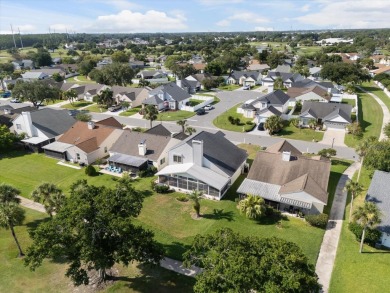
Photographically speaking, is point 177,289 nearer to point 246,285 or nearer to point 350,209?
point 246,285

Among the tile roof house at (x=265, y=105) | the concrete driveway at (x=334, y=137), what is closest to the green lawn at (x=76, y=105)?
the tile roof house at (x=265, y=105)

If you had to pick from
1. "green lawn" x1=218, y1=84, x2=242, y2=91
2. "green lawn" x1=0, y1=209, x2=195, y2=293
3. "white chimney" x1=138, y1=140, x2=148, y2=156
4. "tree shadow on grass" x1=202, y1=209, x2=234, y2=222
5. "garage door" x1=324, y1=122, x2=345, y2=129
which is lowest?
"green lawn" x1=0, y1=209, x2=195, y2=293

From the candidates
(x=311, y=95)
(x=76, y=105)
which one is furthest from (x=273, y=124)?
(x=76, y=105)

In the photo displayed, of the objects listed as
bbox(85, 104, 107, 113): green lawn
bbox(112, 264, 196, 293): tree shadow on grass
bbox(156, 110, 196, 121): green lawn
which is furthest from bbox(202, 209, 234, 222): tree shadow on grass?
bbox(85, 104, 107, 113): green lawn

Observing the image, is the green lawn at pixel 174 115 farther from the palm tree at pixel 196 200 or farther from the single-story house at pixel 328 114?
the palm tree at pixel 196 200

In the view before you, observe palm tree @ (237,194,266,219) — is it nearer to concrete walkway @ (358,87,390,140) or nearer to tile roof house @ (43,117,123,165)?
tile roof house @ (43,117,123,165)

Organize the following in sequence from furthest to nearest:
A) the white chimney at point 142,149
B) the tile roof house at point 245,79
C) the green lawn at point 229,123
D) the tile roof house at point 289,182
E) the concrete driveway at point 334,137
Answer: the tile roof house at point 245,79
the green lawn at point 229,123
the concrete driveway at point 334,137
the white chimney at point 142,149
the tile roof house at point 289,182
